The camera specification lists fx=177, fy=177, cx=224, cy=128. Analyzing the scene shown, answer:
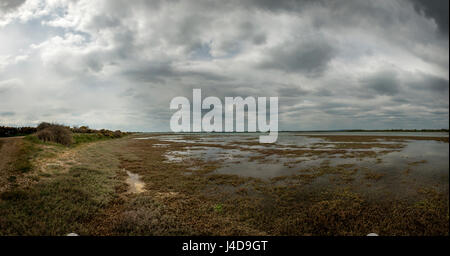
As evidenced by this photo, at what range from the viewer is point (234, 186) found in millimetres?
14844

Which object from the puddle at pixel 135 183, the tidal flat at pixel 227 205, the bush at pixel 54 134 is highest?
the bush at pixel 54 134

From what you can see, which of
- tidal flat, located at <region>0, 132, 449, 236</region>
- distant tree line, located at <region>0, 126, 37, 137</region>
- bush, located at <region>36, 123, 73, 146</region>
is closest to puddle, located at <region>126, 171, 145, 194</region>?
tidal flat, located at <region>0, 132, 449, 236</region>

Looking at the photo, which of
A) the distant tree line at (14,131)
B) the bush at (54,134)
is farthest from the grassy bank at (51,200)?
the distant tree line at (14,131)

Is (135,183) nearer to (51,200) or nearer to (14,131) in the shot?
(51,200)

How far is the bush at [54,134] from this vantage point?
32.8 metres

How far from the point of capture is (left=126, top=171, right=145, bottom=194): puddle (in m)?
14.1

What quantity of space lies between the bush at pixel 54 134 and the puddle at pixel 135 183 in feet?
86.1

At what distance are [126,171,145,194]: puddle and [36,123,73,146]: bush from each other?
26.2 m

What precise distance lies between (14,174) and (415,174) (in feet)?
106

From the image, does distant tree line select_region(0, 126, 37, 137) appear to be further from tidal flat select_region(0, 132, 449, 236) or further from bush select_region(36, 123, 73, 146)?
tidal flat select_region(0, 132, 449, 236)

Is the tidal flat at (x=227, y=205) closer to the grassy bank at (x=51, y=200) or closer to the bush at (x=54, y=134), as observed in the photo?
the grassy bank at (x=51, y=200)

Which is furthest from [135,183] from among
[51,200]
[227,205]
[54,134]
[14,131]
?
[14,131]

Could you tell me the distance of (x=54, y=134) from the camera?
34219 mm
